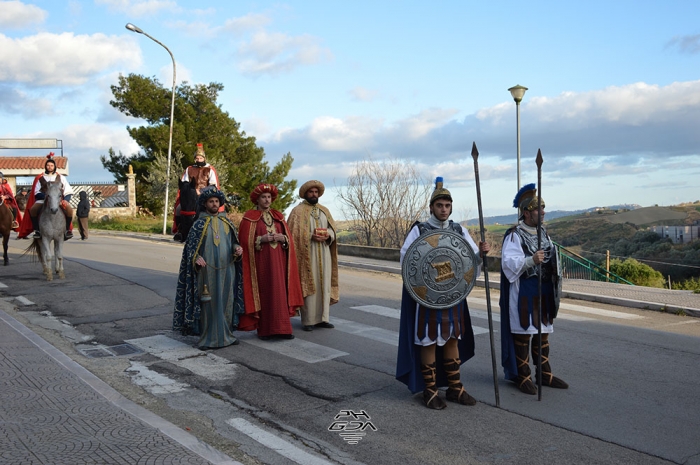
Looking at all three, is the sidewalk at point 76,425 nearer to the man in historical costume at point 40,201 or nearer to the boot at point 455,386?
the boot at point 455,386

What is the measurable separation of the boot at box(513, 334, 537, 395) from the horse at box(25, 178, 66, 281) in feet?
34.9

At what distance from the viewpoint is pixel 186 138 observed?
129 feet

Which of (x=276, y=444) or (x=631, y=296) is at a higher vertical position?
(x=631, y=296)

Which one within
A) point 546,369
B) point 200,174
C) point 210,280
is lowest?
point 546,369

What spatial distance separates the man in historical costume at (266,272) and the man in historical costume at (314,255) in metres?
0.42

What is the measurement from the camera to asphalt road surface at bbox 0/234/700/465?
4.96 meters

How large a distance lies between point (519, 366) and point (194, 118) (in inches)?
1450

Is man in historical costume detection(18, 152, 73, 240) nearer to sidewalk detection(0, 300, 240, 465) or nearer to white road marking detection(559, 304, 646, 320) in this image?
sidewalk detection(0, 300, 240, 465)

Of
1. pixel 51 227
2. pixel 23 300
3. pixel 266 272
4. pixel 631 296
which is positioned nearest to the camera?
pixel 266 272

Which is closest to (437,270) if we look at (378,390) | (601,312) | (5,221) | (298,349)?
(378,390)

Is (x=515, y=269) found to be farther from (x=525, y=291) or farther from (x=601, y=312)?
(x=601, y=312)

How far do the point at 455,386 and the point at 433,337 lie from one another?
537 mm

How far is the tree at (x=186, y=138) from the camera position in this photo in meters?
38.5

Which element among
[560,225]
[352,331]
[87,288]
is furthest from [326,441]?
[560,225]
